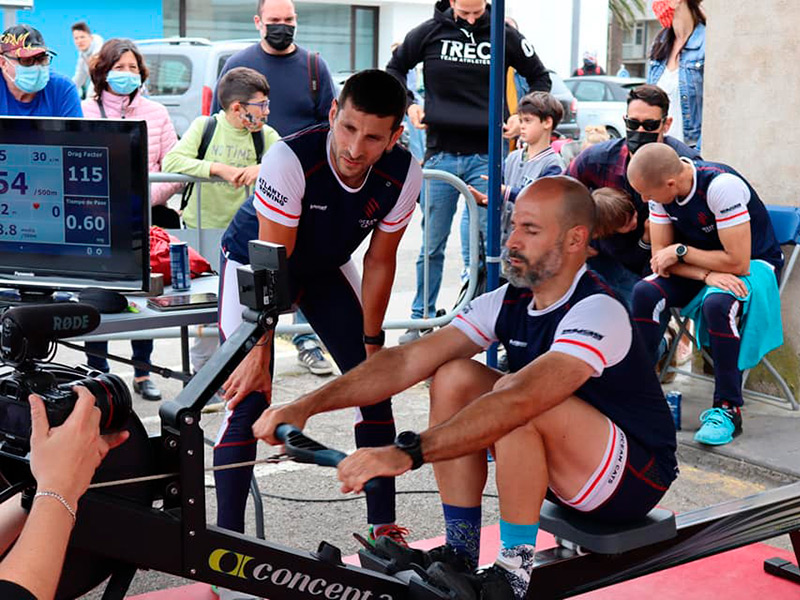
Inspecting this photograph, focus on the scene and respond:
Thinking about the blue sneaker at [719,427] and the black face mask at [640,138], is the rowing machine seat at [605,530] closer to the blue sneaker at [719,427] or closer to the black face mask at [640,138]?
the blue sneaker at [719,427]

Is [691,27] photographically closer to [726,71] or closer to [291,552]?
[726,71]

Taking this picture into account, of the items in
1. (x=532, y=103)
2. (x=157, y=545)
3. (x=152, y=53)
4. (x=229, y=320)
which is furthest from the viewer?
(x=152, y=53)

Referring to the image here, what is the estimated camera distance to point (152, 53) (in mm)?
15359

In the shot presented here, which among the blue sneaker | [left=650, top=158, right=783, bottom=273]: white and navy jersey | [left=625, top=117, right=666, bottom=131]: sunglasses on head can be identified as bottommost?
the blue sneaker

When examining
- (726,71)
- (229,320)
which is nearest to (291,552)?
(229,320)

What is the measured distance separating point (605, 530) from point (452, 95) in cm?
397

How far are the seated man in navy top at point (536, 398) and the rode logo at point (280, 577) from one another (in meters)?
0.29

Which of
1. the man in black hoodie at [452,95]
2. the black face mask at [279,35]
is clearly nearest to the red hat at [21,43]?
the black face mask at [279,35]

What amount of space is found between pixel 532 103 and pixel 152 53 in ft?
33.0

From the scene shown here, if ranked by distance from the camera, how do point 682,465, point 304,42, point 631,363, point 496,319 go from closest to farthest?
1. point 631,363
2. point 496,319
3. point 682,465
4. point 304,42

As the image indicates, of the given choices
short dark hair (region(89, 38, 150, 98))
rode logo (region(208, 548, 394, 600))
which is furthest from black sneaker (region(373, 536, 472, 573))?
short dark hair (region(89, 38, 150, 98))

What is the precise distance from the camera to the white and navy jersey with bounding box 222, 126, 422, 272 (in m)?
3.47

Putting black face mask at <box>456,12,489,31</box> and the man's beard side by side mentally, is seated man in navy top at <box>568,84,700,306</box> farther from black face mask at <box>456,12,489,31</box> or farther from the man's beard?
the man's beard

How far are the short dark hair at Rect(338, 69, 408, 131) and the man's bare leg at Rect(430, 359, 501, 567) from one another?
79 cm
